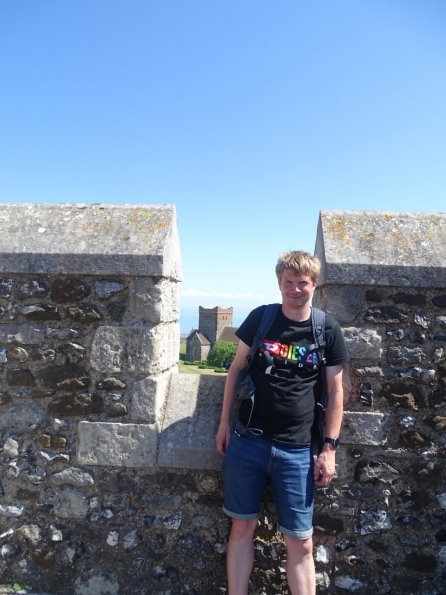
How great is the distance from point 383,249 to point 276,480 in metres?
1.46

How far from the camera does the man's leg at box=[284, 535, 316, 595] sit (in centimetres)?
251

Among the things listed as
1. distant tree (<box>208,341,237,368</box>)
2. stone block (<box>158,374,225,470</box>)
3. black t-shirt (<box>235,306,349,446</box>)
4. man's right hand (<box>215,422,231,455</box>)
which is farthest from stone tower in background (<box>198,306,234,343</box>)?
black t-shirt (<box>235,306,349,446</box>)

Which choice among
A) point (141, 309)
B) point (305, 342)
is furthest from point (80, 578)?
point (305, 342)

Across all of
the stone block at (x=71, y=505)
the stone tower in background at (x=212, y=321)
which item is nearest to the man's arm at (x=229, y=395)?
the stone block at (x=71, y=505)

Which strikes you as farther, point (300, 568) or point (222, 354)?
point (222, 354)

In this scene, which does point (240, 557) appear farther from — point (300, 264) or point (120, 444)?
point (300, 264)

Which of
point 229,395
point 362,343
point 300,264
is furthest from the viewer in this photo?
point 362,343

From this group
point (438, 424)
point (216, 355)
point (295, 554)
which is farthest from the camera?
point (216, 355)

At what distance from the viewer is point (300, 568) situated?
8.27ft

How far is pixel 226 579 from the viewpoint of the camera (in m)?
2.92

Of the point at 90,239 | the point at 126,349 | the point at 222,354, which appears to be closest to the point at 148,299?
the point at 126,349

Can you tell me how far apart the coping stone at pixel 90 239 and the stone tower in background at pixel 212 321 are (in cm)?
4298

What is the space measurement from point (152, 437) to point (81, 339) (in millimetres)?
741

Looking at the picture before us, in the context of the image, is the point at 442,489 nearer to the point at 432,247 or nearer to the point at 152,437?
the point at 432,247
